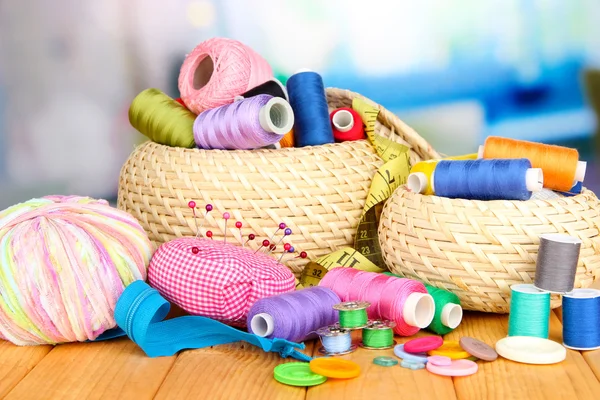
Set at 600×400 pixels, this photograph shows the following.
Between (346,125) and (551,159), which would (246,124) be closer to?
(346,125)

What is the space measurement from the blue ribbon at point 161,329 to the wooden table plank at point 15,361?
17 cm

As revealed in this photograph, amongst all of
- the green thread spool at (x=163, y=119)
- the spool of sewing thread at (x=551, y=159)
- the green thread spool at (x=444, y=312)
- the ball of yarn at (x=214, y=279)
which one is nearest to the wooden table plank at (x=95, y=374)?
the ball of yarn at (x=214, y=279)

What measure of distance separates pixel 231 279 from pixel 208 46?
2.60ft

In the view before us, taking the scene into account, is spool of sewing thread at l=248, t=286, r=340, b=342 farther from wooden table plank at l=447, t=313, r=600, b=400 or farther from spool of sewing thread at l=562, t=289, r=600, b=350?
spool of sewing thread at l=562, t=289, r=600, b=350

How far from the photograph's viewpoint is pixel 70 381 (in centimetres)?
148

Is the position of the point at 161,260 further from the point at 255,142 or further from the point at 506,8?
the point at 506,8

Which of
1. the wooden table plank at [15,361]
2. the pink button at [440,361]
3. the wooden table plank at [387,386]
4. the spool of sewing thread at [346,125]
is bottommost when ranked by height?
the wooden table plank at [15,361]

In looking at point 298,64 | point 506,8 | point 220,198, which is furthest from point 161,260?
point 506,8

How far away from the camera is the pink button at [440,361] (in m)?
1.48

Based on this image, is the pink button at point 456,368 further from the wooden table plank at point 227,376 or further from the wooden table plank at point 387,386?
the wooden table plank at point 227,376

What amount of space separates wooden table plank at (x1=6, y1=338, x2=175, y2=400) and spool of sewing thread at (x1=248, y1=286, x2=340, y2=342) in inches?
7.0

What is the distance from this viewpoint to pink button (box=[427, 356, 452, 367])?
1.48 metres

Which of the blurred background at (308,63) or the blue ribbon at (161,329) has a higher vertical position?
the blurred background at (308,63)

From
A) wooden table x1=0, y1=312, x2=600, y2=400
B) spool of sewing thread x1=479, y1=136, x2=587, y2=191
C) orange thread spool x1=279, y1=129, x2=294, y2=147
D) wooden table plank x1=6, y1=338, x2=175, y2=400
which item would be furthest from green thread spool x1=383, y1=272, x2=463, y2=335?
orange thread spool x1=279, y1=129, x2=294, y2=147
